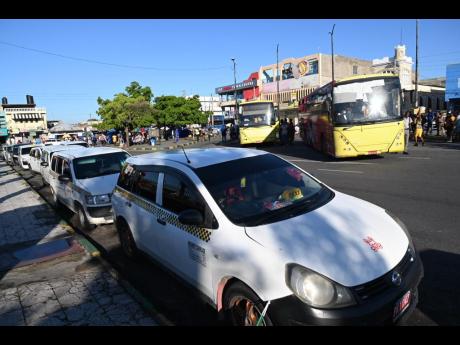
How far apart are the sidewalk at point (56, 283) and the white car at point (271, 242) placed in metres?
0.72

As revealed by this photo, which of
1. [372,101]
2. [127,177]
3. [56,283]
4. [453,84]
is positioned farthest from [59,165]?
[453,84]

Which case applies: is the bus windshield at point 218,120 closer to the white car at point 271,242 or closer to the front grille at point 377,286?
the white car at point 271,242

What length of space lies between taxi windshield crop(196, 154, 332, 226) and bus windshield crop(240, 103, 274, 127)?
19537 mm

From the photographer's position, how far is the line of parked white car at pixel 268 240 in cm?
252

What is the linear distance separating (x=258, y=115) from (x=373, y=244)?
21259 millimetres

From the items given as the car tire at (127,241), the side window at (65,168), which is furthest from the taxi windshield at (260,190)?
the side window at (65,168)

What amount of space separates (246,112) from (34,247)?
19023 mm

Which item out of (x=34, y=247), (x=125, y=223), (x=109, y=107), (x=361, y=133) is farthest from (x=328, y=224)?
(x=109, y=107)

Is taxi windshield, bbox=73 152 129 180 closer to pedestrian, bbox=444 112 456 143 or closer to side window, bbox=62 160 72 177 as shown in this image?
side window, bbox=62 160 72 177

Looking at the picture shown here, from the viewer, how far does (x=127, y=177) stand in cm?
529

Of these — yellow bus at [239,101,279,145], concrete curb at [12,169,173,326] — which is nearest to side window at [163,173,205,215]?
concrete curb at [12,169,173,326]

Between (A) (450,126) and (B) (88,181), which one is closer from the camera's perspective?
(B) (88,181)

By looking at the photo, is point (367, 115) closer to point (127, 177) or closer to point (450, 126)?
point (450, 126)

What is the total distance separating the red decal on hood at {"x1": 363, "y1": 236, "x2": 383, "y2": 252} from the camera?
2.81m
